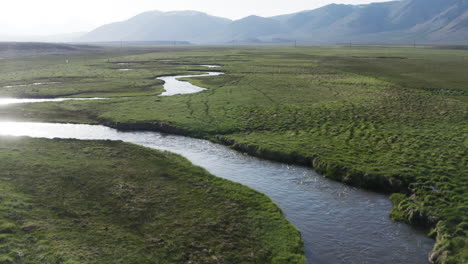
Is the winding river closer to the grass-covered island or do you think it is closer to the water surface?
the grass-covered island

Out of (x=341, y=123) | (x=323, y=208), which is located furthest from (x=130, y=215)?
(x=341, y=123)

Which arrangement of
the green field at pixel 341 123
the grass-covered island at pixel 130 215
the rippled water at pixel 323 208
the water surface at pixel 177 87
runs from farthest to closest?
1. the water surface at pixel 177 87
2. the green field at pixel 341 123
3. the rippled water at pixel 323 208
4. the grass-covered island at pixel 130 215

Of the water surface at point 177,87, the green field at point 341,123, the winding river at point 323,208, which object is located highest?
the water surface at point 177,87

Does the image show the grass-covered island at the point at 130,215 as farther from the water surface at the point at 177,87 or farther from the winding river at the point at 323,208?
the water surface at the point at 177,87

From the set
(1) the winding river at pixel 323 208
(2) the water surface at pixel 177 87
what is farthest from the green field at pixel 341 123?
(2) the water surface at pixel 177 87

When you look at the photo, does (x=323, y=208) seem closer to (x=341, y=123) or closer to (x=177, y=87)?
(x=341, y=123)

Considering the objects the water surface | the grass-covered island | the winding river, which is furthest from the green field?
the grass-covered island

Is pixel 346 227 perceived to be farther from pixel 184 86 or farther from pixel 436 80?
pixel 436 80
